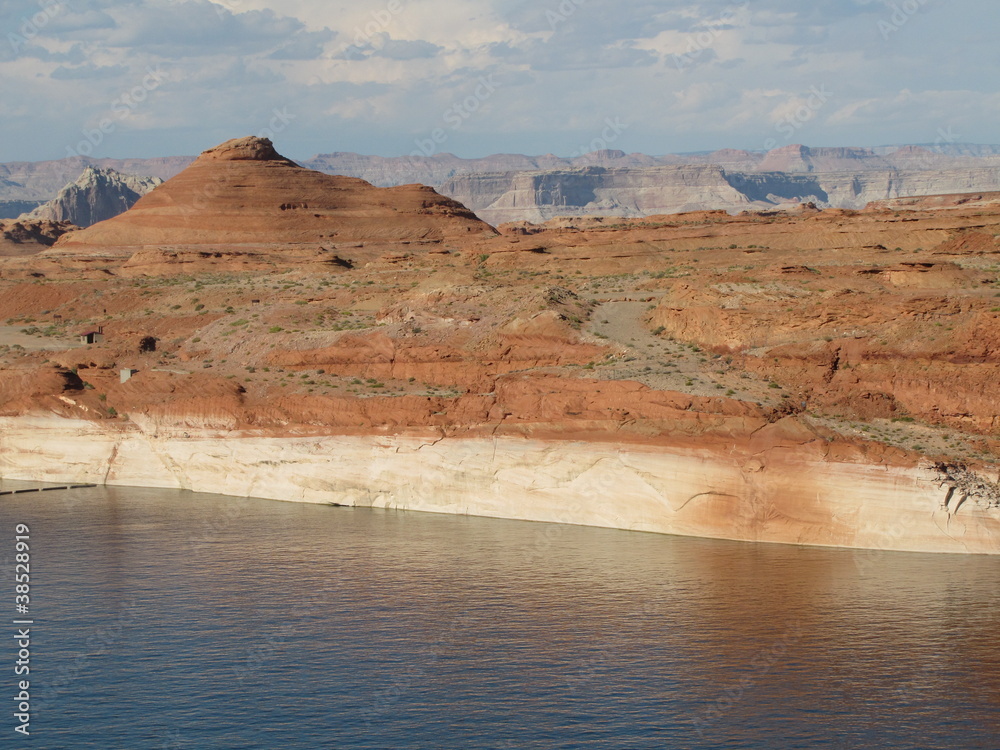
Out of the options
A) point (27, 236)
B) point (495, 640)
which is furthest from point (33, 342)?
point (27, 236)

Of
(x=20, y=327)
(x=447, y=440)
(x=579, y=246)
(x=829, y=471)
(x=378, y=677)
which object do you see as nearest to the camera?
(x=378, y=677)

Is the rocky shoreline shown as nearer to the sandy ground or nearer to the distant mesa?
the sandy ground

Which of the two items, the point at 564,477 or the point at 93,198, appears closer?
the point at 564,477

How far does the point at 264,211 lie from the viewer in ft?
251

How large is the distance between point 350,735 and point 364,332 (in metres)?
21.9

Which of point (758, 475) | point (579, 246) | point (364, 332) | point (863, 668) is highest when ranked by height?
point (579, 246)

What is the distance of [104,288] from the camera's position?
2356 inches

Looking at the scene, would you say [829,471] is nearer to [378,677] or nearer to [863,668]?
[863,668]

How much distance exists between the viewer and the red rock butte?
2968 inches

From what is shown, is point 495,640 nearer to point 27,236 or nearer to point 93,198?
point 27,236

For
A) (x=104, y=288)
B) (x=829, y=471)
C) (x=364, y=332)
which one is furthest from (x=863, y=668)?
(x=104, y=288)

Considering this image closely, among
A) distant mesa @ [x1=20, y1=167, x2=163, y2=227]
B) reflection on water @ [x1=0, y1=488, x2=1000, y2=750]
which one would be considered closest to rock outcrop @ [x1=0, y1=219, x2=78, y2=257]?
distant mesa @ [x1=20, y1=167, x2=163, y2=227]

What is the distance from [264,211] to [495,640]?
195 ft

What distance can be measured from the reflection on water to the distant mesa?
141 meters
